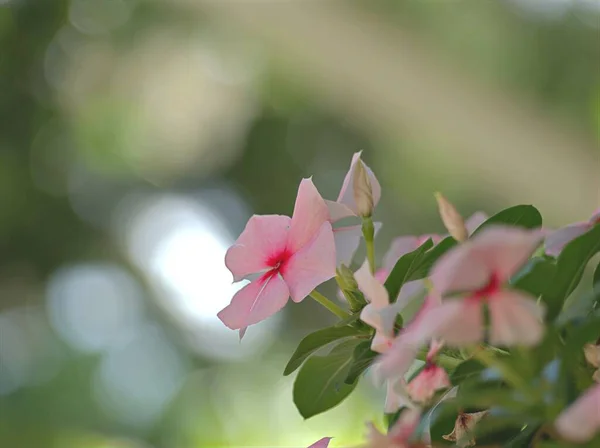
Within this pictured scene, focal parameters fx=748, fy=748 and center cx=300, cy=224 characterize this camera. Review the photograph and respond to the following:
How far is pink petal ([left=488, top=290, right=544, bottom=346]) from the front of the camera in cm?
15

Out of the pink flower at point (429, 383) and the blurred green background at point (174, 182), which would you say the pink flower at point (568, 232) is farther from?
the blurred green background at point (174, 182)

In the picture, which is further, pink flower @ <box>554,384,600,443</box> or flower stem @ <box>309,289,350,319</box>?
flower stem @ <box>309,289,350,319</box>

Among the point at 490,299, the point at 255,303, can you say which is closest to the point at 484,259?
the point at 490,299

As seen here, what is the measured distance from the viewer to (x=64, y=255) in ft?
5.92

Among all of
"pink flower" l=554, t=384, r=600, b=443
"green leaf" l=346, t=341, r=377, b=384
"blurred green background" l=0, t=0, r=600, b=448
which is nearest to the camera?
"pink flower" l=554, t=384, r=600, b=443

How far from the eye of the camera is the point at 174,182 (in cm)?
185

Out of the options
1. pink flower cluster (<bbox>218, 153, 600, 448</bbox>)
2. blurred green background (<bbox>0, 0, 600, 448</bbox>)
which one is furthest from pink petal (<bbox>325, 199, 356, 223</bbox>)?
blurred green background (<bbox>0, 0, 600, 448</bbox>)

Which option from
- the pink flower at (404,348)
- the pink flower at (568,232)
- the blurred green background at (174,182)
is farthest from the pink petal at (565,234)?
the blurred green background at (174,182)

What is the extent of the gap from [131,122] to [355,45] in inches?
30.8

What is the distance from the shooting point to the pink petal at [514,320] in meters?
0.15

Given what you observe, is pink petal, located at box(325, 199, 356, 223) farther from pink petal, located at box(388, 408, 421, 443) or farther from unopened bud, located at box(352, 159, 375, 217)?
pink petal, located at box(388, 408, 421, 443)

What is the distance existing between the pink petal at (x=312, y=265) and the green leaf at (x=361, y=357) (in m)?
0.02

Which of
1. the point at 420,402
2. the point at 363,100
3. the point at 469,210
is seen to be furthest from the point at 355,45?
the point at 420,402

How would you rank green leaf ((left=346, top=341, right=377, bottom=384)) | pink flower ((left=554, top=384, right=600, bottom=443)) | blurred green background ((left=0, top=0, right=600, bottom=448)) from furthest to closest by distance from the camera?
blurred green background ((left=0, top=0, right=600, bottom=448)), green leaf ((left=346, top=341, right=377, bottom=384)), pink flower ((left=554, top=384, right=600, bottom=443))
